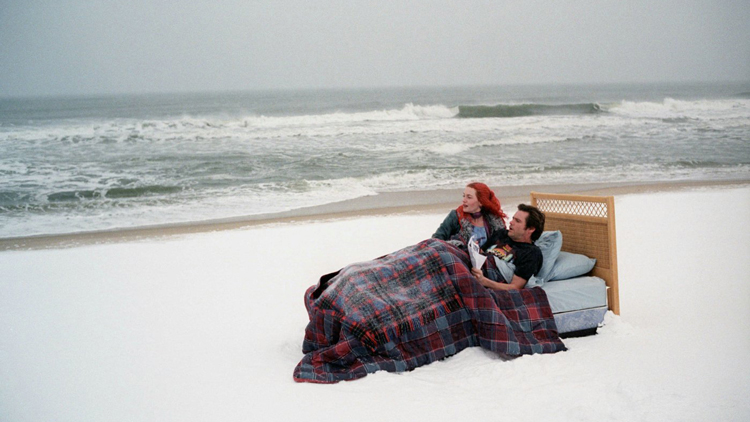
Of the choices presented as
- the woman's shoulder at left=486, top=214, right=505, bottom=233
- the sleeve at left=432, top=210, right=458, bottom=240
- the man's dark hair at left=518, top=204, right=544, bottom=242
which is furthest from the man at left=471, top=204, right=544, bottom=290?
the sleeve at left=432, top=210, right=458, bottom=240

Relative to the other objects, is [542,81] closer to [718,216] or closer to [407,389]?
[718,216]

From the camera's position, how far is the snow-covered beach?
2.20 m

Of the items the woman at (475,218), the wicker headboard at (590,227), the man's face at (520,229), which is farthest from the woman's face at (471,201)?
the wicker headboard at (590,227)

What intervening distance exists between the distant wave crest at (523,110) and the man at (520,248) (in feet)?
54.3

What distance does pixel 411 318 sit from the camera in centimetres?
256

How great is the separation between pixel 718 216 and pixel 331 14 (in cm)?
2594

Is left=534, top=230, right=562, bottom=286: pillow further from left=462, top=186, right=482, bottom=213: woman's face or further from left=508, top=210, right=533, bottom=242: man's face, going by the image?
left=462, top=186, right=482, bottom=213: woman's face

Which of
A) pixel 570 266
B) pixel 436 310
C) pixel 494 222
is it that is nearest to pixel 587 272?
pixel 570 266

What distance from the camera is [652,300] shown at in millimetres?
3355

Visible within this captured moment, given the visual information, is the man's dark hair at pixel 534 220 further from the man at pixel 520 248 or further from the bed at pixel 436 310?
the bed at pixel 436 310

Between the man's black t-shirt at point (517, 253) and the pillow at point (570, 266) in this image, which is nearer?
the man's black t-shirt at point (517, 253)

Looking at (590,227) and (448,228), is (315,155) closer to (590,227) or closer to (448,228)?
(448,228)

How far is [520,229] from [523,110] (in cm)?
1797

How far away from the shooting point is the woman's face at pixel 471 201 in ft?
10.3
